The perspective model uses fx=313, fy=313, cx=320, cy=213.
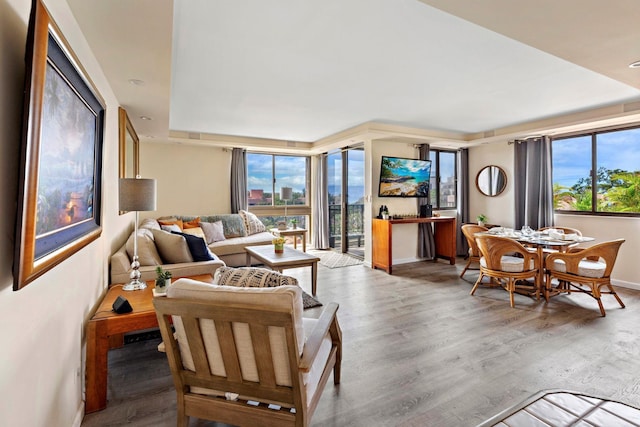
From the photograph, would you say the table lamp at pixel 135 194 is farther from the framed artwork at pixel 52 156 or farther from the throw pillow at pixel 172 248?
the throw pillow at pixel 172 248

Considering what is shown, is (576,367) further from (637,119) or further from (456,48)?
(637,119)

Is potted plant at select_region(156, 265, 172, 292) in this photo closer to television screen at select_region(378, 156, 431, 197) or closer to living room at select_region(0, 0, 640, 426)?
living room at select_region(0, 0, 640, 426)

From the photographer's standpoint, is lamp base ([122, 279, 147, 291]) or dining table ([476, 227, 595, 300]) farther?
dining table ([476, 227, 595, 300])

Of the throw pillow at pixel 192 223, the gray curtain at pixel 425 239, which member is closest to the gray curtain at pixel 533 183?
the gray curtain at pixel 425 239

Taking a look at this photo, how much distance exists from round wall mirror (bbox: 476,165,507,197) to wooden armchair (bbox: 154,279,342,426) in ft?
19.4

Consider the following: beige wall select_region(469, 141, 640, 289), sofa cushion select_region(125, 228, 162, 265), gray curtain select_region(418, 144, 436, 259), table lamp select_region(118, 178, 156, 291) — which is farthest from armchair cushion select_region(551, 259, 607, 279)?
sofa cushion select_region(125, 228, 162, 265)

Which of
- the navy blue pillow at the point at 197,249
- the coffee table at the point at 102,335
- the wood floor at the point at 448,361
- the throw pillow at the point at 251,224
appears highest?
the throw pillow at the point at 251,224

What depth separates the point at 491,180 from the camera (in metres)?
6.39

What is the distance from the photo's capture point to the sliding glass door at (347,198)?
6988 mm

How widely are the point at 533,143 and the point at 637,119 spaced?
52.6 inches

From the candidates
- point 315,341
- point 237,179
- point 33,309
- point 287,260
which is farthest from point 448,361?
point 237,179

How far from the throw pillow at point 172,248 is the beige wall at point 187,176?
308 centimetres

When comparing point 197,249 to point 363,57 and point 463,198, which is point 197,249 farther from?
point 463,198

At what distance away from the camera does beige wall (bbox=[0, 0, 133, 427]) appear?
100 centimetres
